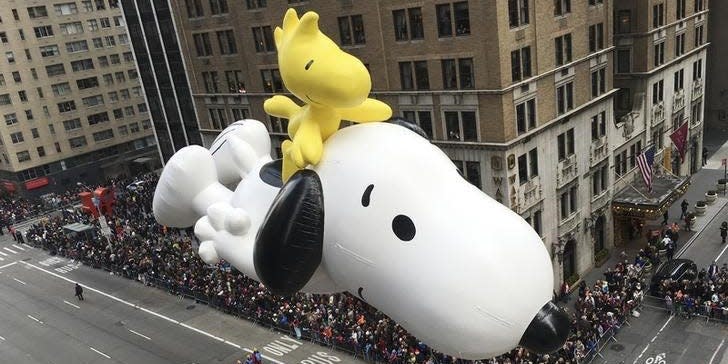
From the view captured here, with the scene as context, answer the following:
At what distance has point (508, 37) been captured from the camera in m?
26.1

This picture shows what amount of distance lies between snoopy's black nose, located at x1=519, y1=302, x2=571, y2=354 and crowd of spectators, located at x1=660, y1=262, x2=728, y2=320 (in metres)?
21.9

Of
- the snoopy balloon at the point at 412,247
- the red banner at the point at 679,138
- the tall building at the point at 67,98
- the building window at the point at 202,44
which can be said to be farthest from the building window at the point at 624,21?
the tall building at the point at 67,98

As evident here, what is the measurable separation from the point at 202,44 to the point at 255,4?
23.8ft

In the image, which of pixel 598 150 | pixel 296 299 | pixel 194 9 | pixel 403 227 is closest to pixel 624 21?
pixel 598 150

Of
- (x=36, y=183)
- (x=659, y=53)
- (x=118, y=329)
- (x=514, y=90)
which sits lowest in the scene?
(x=118, y=329)

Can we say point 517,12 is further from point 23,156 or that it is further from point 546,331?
point 23,156

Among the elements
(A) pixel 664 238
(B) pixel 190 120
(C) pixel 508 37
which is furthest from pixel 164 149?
(A) pixel 664 238

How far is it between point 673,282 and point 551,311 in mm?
23138

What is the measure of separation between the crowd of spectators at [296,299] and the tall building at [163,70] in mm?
8327

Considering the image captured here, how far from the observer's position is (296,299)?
30250mm

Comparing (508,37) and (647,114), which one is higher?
(508,37)

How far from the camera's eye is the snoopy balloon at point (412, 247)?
7273 mm

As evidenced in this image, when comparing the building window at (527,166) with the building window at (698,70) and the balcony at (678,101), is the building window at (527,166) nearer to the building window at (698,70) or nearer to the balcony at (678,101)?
the balcony at (678,101)

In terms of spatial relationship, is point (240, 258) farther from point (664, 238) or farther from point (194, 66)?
point (194, 66)
